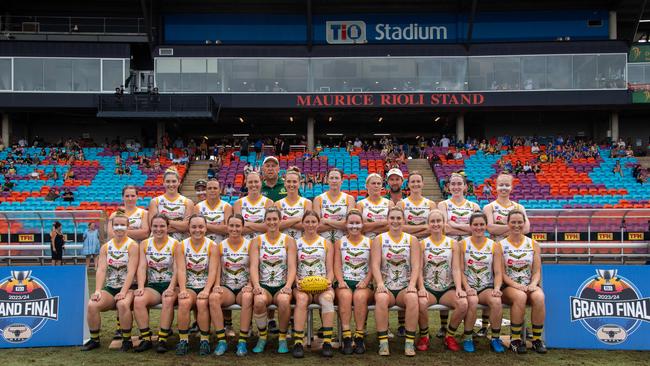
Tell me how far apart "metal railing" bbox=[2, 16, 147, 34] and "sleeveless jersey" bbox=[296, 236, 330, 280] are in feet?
88.8

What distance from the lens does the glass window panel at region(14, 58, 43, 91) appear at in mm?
29984

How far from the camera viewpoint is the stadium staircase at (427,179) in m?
24.6

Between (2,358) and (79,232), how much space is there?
894cm

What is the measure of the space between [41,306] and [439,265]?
466 centimetres

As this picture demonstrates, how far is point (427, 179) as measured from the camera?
26.6 metres

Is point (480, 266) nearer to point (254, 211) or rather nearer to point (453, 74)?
point (254, 211)

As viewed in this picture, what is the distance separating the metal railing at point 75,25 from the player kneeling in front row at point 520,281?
27.9 m

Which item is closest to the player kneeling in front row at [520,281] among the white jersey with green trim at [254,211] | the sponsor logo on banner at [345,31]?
the white jersey with green trim at [254,211]

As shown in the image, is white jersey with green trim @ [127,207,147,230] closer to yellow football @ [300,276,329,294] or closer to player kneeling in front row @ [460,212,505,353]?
yellow football @ [300,276,329,294]

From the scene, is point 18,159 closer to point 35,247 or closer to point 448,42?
point 35,247

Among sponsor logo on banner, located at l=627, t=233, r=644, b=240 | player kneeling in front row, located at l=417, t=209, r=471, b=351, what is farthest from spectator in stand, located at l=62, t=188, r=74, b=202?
player kneeling in front row, located at l=417, t=209, r=471, b=351

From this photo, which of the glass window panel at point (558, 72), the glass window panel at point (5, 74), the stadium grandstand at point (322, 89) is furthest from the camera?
the glass window panel at point (558, 72)

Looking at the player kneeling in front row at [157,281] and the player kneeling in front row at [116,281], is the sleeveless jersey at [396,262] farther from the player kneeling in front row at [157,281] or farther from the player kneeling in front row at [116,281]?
the player kneeling in front row at [116,281]

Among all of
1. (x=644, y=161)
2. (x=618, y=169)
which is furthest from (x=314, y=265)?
(x=644, y=161)
